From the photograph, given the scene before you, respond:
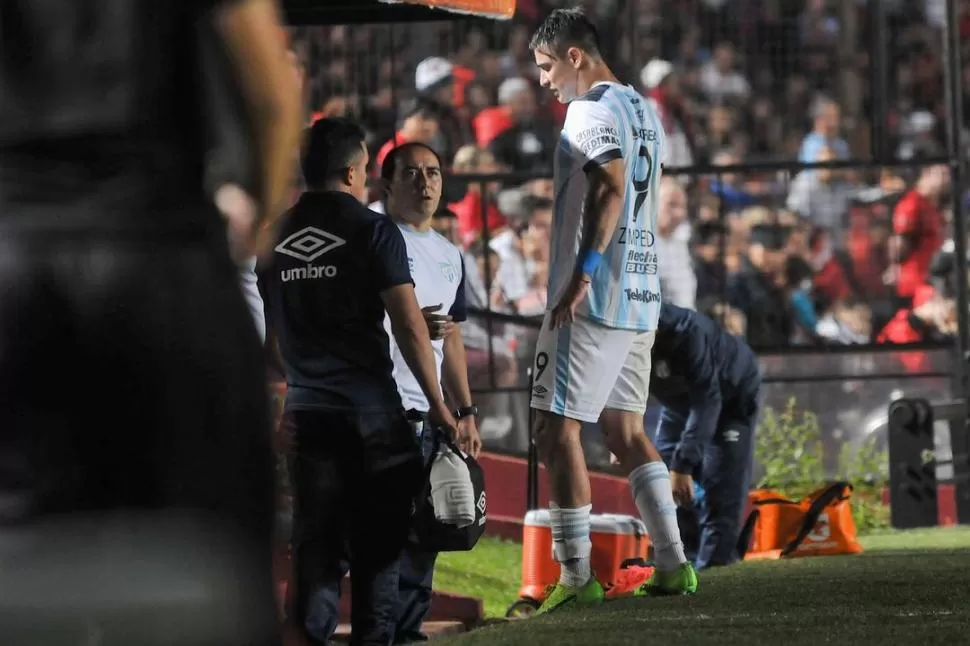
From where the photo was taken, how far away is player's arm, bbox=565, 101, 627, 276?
6.45 metres

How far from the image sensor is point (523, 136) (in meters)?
12.6

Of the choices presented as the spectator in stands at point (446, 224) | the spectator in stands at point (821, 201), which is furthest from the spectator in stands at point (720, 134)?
the spectator in stands at point (446, 224)

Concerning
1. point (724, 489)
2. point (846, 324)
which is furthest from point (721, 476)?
point (846, 324)

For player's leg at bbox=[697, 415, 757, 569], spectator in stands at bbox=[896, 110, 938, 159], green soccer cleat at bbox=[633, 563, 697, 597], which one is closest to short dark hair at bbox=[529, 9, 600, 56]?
green soccer cleat at bbox=[633, 563, 697, 597]

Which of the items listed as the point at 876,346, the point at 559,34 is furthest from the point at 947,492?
the point at 559,34

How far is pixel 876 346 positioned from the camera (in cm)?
1259

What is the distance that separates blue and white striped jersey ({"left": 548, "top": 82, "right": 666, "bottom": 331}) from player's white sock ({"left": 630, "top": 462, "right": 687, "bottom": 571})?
53 cm

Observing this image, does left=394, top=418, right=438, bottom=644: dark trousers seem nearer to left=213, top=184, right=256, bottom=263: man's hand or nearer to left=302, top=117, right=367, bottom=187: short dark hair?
left=302, top=117, right=367, bottom=187: short dark hair

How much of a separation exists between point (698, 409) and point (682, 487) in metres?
0.39

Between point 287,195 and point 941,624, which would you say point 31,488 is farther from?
point 941,624

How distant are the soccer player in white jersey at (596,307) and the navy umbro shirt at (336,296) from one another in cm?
89

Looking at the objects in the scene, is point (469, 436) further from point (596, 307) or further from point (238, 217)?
point (238, 217)

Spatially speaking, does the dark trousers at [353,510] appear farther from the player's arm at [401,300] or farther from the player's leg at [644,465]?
the player's leg at [644,465]

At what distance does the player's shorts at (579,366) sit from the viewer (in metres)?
6.44
